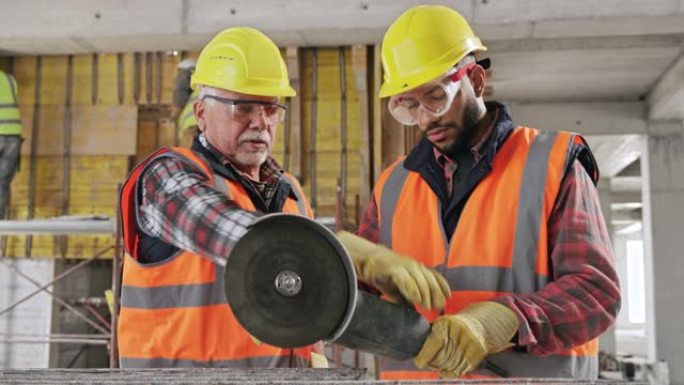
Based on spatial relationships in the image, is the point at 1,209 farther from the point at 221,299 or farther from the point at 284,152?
the point at 221,299

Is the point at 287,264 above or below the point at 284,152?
below

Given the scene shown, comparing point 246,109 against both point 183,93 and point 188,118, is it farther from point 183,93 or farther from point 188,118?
point 183,93

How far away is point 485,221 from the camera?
8.63 feet

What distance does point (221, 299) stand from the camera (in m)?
3.00

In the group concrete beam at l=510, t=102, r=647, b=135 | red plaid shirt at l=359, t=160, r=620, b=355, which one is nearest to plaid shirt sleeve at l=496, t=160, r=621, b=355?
red plaid shirt at l=359, t=160, r=620, b=355

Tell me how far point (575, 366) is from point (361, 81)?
7.40 m

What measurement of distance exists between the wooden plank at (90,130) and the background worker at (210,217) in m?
7.20

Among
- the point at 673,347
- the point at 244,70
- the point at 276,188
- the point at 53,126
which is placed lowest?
the point at 673,347

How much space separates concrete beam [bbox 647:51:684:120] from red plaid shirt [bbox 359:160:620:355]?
30.4 ft

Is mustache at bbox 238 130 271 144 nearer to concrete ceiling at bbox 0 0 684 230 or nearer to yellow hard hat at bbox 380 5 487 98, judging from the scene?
yellow hard hat at bbox 380 5 487 98

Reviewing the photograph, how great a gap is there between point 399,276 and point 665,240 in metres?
12.0

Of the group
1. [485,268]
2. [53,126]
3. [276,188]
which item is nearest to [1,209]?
[53,126]

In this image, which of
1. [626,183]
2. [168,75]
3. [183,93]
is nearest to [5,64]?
[168,75]

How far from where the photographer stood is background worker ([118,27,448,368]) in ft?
8.15
